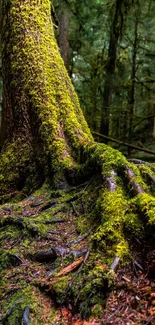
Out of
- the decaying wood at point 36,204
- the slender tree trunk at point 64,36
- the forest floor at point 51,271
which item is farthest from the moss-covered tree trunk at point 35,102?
the slender tree trunk at point 64,36

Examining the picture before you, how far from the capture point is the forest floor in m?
1.95

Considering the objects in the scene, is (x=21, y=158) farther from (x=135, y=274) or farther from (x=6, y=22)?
(x=135, y=274)

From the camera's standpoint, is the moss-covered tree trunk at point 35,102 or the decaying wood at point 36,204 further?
the moss-covered tree trunk at point 35,102

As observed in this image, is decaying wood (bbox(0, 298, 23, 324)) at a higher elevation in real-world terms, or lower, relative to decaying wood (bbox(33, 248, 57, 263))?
lower

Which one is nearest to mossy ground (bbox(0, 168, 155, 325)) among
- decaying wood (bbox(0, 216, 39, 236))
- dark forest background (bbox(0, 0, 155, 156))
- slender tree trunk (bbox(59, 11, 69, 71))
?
decaying wood (bbox(0, 216, 39, 236))

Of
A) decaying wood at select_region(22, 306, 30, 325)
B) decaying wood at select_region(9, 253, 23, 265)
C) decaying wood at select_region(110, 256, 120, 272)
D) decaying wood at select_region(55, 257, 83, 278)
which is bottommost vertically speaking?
decaying wood at select_region(22, 306, 30, 325)

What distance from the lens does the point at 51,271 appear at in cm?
251

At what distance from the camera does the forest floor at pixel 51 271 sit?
76.8 inches

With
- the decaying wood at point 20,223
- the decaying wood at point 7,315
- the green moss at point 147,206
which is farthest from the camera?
the decaying wood at point 20,223

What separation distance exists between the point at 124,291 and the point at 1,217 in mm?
1753

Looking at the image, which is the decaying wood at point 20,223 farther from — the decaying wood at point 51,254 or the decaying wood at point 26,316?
the decaying wood at point 26,316

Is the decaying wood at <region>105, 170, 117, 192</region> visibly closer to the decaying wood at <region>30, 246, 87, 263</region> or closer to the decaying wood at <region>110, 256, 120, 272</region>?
→ the decaying wood at <region>30, 246, 87, 263</region>

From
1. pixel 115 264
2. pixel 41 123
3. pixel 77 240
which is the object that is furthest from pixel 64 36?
pixel 115 264

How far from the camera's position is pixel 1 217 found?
11.1 ft
